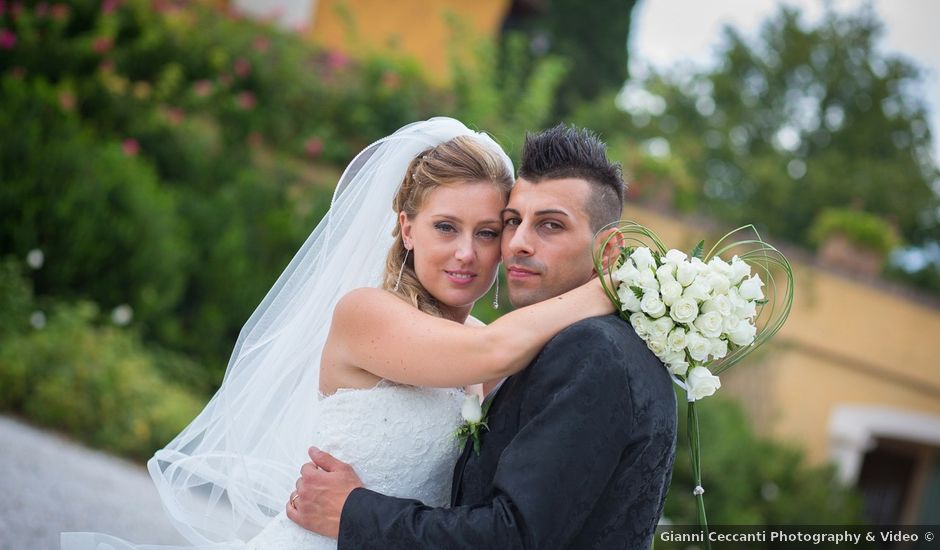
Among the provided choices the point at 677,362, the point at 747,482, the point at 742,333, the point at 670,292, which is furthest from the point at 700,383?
the point at 747,482

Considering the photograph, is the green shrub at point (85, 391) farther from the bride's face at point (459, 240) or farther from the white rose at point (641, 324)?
the white rose at point (641, 324)

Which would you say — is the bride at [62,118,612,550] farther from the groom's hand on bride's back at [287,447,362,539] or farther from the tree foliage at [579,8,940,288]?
the tree foliage at [579,8,940,288]

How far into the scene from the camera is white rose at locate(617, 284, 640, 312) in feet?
9.29

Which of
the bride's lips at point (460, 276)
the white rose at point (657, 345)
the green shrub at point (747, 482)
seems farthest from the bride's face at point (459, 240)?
the green shrub at point (747, 482)

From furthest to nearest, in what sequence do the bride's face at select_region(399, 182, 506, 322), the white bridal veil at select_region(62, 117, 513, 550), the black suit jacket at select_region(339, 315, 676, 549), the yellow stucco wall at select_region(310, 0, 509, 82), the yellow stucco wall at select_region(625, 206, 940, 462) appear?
the yellow stucco wall at select_region(310, 0, 509, 82) → the yellow stucco wall at select_region(625, 206, 940, 462) → the white bridal veil at select_region(62, 117, 513, 550) → the bride's face at select_region(399, 182, 506, 322) → the black suit jacket at select_region(339, 315, 676, 549)

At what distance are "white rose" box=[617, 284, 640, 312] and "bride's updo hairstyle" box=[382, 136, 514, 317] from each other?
0.69 meters

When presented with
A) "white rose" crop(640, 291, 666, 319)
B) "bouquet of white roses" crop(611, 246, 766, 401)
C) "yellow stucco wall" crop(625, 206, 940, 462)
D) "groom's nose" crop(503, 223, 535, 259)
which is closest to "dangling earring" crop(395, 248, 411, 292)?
"groom's nose" crop(503, 223, 535, 259)

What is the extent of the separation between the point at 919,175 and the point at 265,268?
28631mm

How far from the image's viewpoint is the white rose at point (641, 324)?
2816 mm

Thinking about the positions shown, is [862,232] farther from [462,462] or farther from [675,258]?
[462,462]

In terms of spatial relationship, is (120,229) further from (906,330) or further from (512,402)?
(906,330)

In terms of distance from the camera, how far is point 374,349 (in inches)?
122

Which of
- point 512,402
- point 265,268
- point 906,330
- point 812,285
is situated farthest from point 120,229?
point 906,330

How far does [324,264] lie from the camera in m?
3.74
